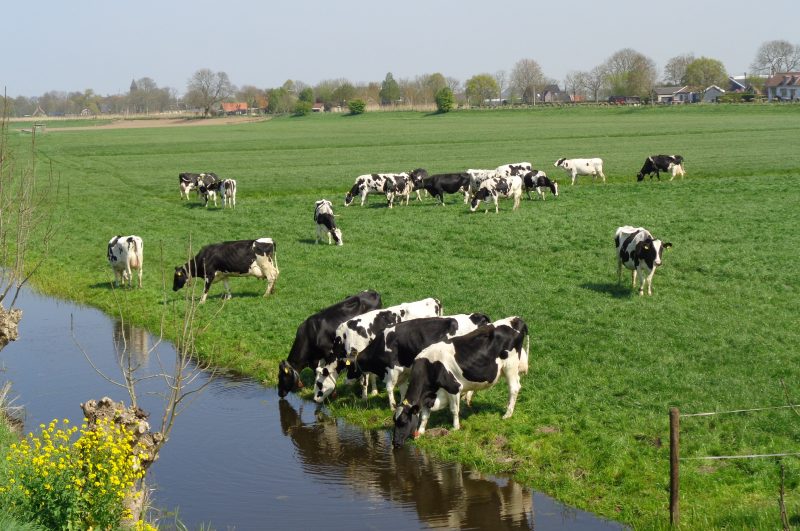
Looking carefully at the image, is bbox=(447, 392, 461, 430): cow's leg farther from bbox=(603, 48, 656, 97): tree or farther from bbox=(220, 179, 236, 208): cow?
bbox=(603, 48, 656, 97): tree

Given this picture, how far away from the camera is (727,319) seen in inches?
793

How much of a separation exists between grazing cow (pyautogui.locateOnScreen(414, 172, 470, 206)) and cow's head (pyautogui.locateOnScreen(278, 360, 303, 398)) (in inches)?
967

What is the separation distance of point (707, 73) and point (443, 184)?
165 m

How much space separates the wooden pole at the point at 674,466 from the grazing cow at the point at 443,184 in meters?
31.0

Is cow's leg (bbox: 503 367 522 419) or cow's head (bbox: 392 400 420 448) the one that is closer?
cow's head (bbox: 392 400 420 448)

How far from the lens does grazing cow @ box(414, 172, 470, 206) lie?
4216 cm

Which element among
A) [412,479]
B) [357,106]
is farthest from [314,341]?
[357,106]

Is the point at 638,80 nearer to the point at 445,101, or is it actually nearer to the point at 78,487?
the point at 445,101

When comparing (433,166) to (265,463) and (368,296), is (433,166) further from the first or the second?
(265,463)

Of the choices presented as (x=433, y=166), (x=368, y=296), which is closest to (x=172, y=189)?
(x=433, y=166)

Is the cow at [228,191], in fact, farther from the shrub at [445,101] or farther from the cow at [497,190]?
the shrub at [445,101]

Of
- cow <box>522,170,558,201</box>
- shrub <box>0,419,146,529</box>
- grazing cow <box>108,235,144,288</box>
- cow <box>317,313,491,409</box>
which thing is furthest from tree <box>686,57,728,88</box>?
shrub <box>0,419,146,529</box>

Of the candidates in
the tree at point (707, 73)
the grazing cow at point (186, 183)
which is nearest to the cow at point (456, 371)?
the grazing cow at point (186, 183)

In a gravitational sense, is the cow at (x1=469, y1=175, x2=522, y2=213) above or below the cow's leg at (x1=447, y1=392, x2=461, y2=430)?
above
